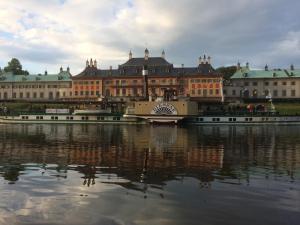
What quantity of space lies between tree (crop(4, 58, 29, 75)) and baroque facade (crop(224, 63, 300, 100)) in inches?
3890

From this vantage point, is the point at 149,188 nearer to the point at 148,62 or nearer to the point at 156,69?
the point at 156,69

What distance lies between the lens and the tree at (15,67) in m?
193

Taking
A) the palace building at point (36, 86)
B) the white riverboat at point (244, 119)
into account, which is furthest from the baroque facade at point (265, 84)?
the palace building at point (36, 86)

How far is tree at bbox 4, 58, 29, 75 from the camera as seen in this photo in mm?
192775

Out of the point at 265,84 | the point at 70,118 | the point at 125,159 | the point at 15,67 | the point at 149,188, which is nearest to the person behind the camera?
the point at 149,188

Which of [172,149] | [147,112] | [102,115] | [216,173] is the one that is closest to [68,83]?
[102,115]

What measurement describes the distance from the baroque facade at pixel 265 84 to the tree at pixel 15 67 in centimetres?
9881

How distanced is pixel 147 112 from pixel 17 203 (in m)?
70.1

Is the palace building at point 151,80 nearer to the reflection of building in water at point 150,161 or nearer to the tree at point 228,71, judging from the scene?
the tree at point 228,71

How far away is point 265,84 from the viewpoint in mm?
153875

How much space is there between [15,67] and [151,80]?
81.6 m

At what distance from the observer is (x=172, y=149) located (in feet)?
121

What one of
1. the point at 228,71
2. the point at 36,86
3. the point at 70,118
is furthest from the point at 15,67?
the point at 70,118

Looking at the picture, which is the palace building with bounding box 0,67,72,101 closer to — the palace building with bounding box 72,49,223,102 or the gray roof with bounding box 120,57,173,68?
the palace building with bounding box 72,49,223,102
